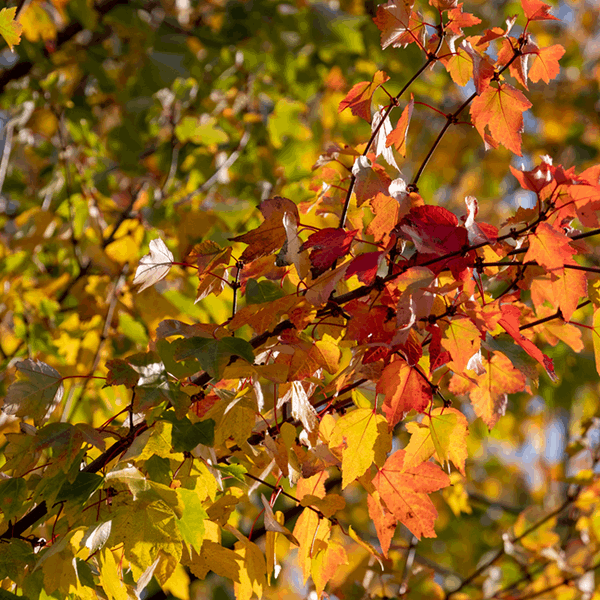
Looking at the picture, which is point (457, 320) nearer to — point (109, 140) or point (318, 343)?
point (318, 343)

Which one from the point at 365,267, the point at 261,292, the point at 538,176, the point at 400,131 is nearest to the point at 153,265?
the point at 261,292

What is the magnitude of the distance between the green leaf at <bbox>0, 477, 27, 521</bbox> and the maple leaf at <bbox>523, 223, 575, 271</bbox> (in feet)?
2.08

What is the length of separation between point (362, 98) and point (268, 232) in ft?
0.84

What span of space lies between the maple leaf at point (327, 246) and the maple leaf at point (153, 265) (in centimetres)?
18

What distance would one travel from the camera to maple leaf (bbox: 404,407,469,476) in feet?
2.49

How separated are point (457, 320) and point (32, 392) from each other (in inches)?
19.4

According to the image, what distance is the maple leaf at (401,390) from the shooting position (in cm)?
70

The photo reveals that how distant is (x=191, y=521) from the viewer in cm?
65

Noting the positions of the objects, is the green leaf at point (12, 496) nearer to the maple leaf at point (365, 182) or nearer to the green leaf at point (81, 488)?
the green leaf at point (81, 488)

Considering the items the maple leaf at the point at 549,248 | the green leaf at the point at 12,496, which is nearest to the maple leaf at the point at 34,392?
the green leaf at the point at 12,496

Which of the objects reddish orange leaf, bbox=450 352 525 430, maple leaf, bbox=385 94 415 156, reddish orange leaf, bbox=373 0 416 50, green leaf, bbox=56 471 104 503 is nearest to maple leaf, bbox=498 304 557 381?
reddish orange leaf, bbox=450 352 525 430

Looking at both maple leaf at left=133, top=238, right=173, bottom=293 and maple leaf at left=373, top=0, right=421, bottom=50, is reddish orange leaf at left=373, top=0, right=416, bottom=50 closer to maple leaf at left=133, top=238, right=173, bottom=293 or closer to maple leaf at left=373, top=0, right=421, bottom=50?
maple leaf at left=373, top=0, right=421, bottom=50

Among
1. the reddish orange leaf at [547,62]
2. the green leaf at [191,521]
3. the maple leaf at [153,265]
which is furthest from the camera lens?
the reddish orange leaf at [547,62]

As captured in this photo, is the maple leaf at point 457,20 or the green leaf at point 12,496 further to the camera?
the maple leaf at point 457,20
